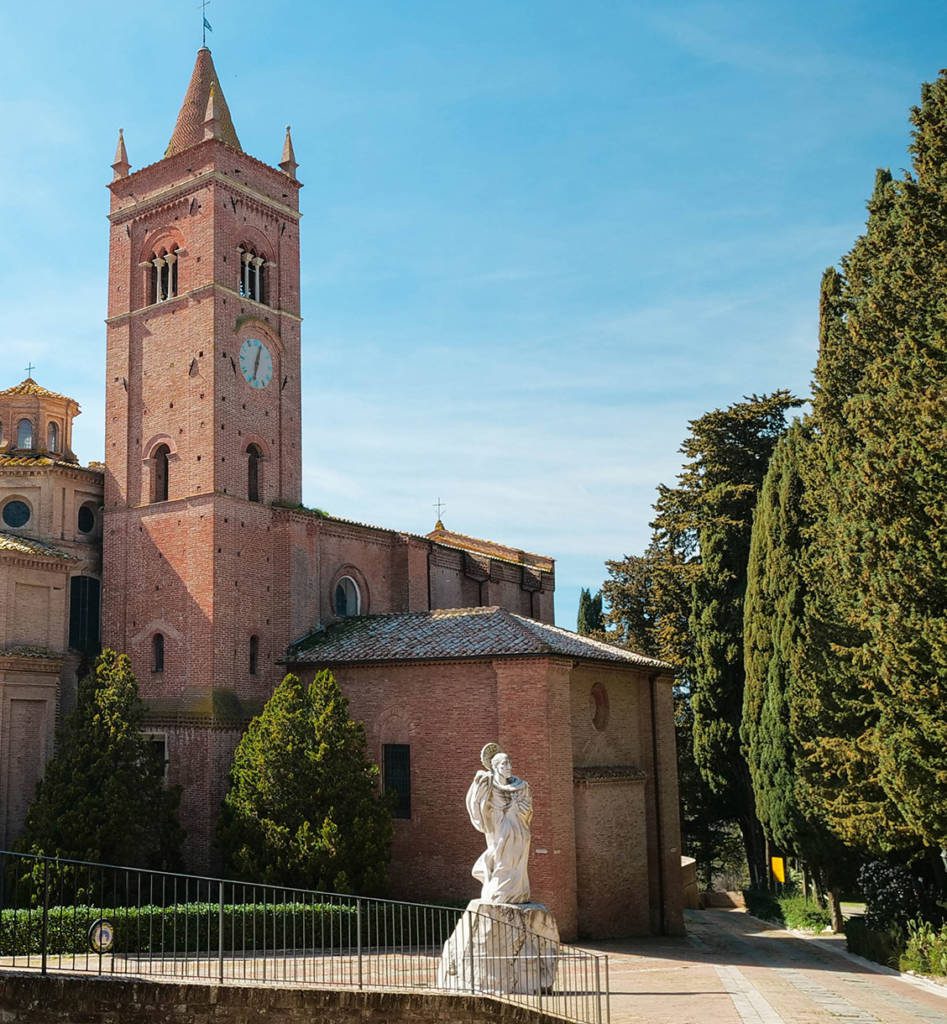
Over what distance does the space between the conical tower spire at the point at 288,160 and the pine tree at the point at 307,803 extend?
1526cm

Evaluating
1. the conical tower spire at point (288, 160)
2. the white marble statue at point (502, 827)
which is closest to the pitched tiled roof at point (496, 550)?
the conical tower spire at point (288, 160)

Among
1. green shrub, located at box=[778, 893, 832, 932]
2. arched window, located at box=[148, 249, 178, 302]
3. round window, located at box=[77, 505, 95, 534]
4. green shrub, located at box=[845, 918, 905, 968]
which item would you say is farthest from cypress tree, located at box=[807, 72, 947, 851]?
round window, located at box=[77, 505, 95, 534]

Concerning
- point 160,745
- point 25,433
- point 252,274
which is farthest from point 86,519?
point 252,274

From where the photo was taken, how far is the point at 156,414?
1075 inches

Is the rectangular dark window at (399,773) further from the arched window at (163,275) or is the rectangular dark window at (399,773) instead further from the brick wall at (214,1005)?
the arched window at (163,275)

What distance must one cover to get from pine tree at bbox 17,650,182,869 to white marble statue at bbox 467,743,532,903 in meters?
9.35

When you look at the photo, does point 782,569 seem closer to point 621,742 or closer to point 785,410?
point 621,742

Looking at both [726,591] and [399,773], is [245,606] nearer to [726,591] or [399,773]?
[399,773]

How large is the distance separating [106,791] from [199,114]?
1857cm

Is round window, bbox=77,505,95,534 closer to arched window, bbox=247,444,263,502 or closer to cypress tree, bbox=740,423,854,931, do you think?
arched window, bbox=247,444,263,502

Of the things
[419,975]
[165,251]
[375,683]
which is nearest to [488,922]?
[419,975]

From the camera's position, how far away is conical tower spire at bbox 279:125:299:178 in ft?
99.3

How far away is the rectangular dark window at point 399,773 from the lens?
2414 cm

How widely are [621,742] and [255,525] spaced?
35.0 ft
